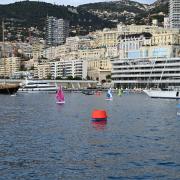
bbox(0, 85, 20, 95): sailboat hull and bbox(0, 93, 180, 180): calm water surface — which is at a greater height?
bbox(0, 93, 180, 180): calm water surface

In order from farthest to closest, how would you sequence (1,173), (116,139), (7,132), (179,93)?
(179,93)
(7,132)
(116,139)
(1,173)

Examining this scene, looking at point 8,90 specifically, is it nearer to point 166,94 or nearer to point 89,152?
point 166,94

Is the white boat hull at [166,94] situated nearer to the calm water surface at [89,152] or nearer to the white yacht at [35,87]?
the calm water surface at [89,152]

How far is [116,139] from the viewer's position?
3278 cm

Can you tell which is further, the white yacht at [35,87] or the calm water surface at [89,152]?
the white yacht at [35,87]

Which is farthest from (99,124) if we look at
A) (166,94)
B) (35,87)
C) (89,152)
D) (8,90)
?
(35,87)

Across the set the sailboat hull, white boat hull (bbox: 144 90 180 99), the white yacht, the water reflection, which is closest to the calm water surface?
the water reflection

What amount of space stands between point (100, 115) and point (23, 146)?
17.3 metres

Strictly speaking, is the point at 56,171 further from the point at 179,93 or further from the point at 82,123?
the point at 179,93

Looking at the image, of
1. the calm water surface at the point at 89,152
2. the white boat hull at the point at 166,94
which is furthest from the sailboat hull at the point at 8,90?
the calm water surface at the point at 89,152

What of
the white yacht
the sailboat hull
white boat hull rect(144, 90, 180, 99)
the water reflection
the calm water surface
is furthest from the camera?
the white yacht

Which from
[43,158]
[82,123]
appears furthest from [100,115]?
[43,158]

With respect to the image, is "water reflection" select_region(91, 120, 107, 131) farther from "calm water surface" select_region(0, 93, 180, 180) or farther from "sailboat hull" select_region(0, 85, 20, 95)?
"sailboat hull" select_region(0, 85, 20, 95)

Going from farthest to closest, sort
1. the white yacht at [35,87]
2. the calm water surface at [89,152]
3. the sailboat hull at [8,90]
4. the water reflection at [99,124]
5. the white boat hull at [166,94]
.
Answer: the white yacht at [35,87] → the sailboat hull at [8,90] → the white boat hull at [166,94] → the water reflection at [99,124] → the calm water surface at [89,152]
